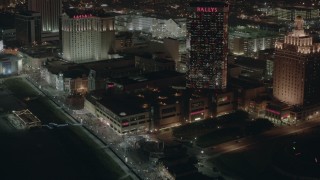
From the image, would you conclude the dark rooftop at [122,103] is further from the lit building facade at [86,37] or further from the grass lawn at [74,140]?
the lit building facade at [86,37]

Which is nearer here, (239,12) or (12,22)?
(12,22)

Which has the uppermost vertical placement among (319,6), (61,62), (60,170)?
(319,6)

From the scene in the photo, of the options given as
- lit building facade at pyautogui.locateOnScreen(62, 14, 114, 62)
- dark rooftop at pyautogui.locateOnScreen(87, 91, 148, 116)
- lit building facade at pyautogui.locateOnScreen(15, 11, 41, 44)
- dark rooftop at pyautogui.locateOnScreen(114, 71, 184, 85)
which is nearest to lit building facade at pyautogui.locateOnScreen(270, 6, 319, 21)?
lit building facade at pyautogui.locateOnScreen(62, 14, 114, 62)

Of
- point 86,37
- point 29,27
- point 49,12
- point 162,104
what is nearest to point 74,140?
point 162,104

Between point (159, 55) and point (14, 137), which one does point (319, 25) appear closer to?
point (159, 55)

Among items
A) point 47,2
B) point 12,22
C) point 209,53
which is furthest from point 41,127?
point 12,22

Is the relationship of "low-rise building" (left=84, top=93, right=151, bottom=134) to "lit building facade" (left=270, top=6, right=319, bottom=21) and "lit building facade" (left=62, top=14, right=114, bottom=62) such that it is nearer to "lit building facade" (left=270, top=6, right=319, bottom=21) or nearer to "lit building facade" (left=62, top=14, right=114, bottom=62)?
"lit building facade" (left=62, top=14, right=114, bottom=62)

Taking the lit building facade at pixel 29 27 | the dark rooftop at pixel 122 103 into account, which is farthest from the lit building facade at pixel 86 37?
the dark rooftop at pixel 122 103

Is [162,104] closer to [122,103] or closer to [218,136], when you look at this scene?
[122,103]
